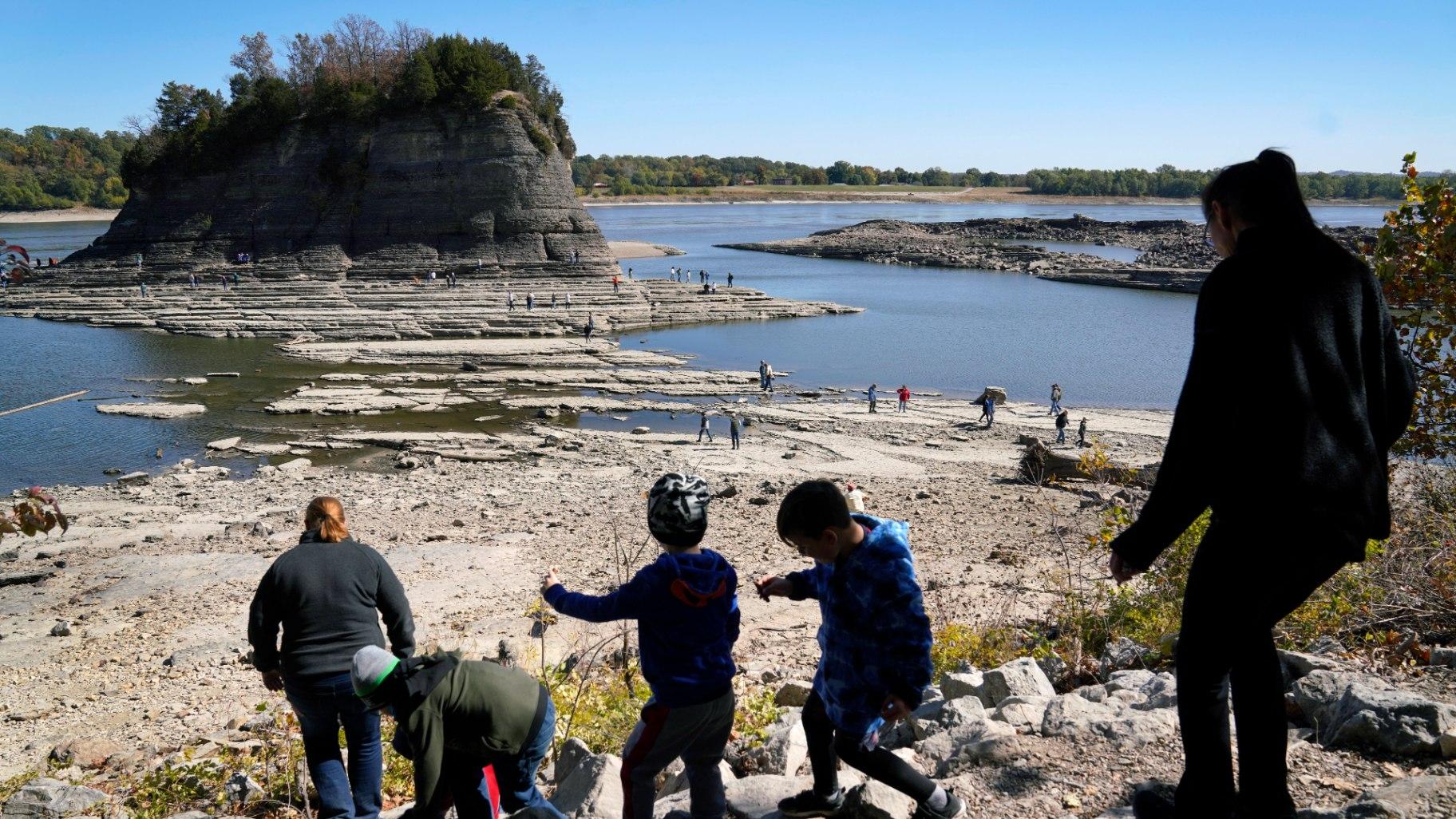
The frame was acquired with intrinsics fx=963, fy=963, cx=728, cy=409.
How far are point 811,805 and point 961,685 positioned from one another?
2476 mm

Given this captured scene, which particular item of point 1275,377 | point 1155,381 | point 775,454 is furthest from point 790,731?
point 1155,381

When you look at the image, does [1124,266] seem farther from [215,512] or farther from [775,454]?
[215,512]

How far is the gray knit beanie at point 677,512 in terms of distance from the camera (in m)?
3.55

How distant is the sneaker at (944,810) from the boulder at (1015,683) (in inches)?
73.8

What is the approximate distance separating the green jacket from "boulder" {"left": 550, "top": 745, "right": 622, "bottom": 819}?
615 millimetres

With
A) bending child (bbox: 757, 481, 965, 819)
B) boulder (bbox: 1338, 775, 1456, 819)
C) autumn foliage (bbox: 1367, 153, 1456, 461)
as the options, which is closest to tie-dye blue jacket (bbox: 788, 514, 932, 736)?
bending child (bbox: 757, 481, 965, 819)

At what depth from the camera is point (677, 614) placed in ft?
11.7

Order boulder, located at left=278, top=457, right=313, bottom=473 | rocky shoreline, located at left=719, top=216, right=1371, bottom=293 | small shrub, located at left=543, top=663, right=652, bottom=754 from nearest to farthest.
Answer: small shrub, located at left=543, top=663, right=652, bottom=754
boulder, located at left=278, top=457, right=313, bottom=473
rocky shoreline, located at left=719, top=216, right=1371, bottom=293

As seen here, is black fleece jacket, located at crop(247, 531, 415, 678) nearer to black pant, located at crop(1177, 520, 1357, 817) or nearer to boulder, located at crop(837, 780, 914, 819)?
boulder, located at crop(837, 780, 914, 819)

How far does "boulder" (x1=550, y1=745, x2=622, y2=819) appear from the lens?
4.19m

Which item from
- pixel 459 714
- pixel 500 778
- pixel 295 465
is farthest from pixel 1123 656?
pixel 295 465

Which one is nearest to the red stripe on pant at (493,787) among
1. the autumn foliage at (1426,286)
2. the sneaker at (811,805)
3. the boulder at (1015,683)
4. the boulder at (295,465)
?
the sneaker at (811,805)

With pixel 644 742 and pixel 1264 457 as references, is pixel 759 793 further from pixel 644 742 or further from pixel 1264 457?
pixel 1264 457

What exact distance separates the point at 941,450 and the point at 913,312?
3094cm
